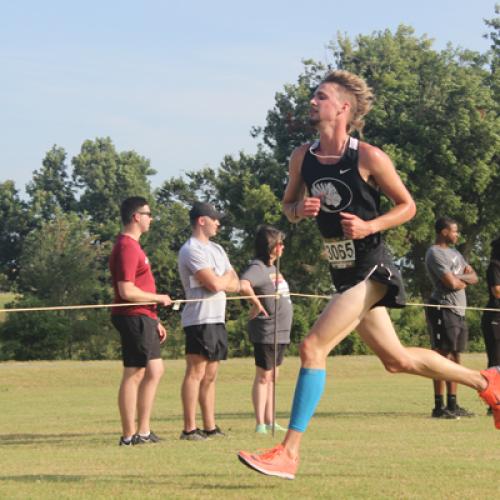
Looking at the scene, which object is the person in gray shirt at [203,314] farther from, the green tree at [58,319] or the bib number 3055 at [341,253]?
the green tree at [58,319]

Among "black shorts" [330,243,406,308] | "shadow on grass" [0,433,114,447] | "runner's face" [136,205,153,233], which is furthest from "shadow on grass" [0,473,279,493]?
"runner's face" [136,205,153,233]

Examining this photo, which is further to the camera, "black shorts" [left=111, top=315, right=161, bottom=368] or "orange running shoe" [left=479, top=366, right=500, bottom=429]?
"black shorts" [left=111, top=315, right=161, bottom=368]

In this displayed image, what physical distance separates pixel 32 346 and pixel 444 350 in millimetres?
22805

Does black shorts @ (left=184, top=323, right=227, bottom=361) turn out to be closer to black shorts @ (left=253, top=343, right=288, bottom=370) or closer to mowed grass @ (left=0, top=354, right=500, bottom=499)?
mowed grass @ (left=0, top=354, right=500, bottom=499)

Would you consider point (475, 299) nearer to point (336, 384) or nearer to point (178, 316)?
point (178, 316)

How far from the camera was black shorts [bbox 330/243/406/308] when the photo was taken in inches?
269

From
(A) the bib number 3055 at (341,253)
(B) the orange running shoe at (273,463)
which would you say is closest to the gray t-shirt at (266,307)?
(A) the bib number 3055 at (341,253)

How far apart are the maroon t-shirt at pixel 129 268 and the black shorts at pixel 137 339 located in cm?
7

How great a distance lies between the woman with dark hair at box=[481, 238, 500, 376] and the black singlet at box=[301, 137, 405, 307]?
7129mm

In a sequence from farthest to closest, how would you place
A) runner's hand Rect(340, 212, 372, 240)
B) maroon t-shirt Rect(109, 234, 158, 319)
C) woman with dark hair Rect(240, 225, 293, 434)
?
1. woman with dark hair Rect(240, 225, 293, 434)
2. maroon t-shirt Rect(109, 234, 158, 319)
3. runner's hand Rect(340, 212, 372, 240)

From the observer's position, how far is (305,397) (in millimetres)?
6754

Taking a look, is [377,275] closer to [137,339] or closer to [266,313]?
[137,339]

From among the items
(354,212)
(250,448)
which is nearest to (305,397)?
(354,212)

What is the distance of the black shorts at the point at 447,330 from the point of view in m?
13.9
